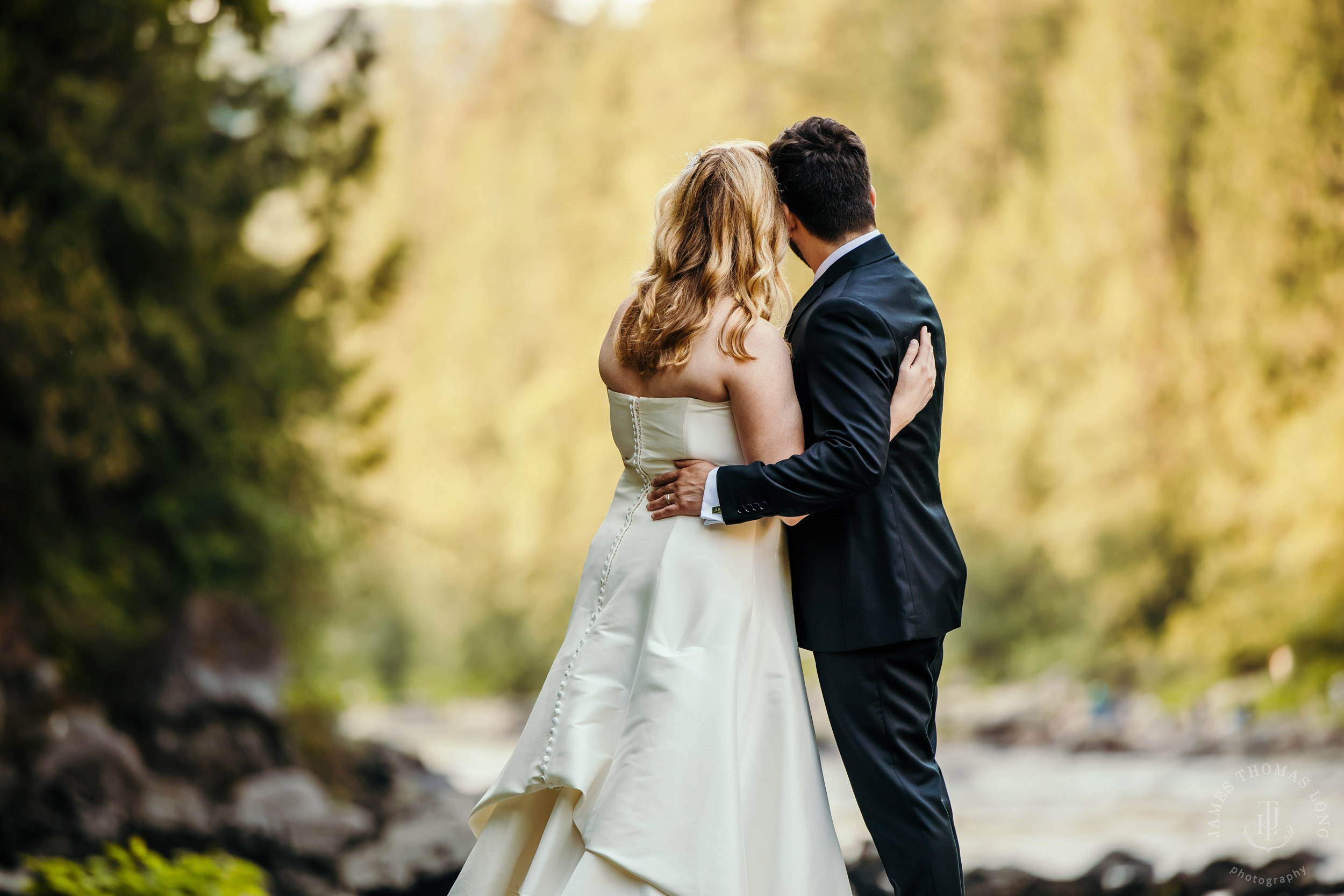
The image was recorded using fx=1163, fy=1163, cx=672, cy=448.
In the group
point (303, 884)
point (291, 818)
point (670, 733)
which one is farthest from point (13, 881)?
point (670, 733)

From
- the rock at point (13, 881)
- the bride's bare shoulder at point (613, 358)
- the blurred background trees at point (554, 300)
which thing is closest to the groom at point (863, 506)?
the bride's bare shoulder at point (613, 358)

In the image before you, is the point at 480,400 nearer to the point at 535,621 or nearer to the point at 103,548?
the point at 535,621

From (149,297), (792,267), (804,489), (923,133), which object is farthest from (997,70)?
(804,489)

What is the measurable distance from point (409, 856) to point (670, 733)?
359 centimetres

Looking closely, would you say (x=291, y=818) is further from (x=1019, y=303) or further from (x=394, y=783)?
(x=1019, y=303)

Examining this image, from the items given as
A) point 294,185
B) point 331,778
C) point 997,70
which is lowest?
point 331,778

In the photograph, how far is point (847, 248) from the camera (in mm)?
2266

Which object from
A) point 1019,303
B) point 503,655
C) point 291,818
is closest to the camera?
point 291,818

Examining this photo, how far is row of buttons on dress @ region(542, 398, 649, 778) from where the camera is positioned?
219 centimetres

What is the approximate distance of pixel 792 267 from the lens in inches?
519

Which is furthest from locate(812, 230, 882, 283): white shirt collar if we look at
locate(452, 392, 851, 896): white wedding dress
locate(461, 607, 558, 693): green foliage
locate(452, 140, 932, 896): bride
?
locate(461, 607, 558, 693): green foliage

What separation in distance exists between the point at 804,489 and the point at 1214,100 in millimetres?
11918

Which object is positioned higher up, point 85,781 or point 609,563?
point 609,563

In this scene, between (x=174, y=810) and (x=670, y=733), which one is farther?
(x=174, y=810)
